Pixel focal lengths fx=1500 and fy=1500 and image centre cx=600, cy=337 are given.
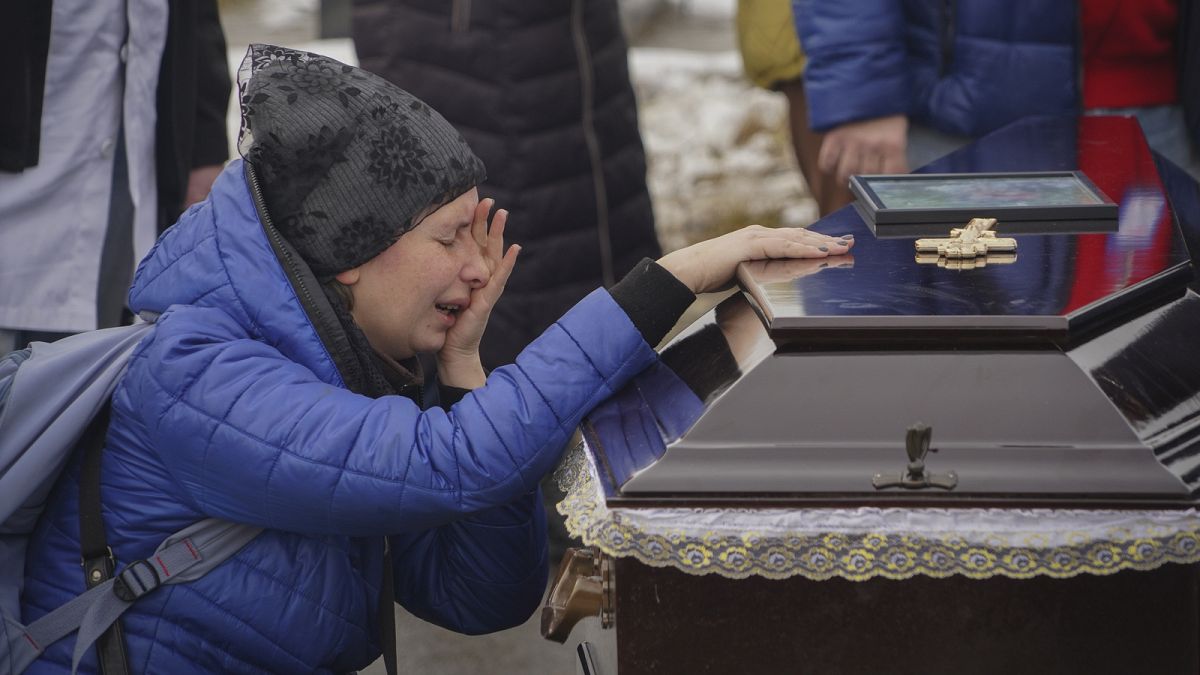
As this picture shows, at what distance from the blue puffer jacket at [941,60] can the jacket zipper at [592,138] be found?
64cm

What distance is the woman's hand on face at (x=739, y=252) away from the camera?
6.22 ft

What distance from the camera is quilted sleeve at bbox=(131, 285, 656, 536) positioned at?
5.68ft

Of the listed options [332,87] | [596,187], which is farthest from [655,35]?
[332,87]

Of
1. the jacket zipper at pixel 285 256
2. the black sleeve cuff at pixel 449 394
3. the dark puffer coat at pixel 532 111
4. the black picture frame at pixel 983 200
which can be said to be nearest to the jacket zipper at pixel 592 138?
the dark puffer coat at pixel 532 111

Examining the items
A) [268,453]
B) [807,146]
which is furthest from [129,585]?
[807,146]

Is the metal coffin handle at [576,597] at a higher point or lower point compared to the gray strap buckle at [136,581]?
lower

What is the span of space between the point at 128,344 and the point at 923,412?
1.00 metres

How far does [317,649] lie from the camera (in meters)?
1.96

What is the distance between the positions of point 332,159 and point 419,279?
195mm

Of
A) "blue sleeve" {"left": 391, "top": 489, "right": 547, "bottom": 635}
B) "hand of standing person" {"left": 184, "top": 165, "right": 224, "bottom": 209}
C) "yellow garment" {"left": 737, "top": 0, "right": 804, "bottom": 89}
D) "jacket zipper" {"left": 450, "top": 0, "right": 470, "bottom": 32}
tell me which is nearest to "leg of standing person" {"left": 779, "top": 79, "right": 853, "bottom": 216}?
"yellow garment" {"left": 737, "top": 0, "right": 804, "bottom": 89}

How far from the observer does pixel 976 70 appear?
3066mm

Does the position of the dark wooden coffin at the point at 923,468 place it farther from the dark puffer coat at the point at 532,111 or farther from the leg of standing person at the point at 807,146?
the dark puffer coat at the point at 532,111

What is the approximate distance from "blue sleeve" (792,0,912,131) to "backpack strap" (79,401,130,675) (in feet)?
6.03

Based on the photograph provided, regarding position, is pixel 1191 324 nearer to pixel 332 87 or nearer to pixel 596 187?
pixel 332 87
